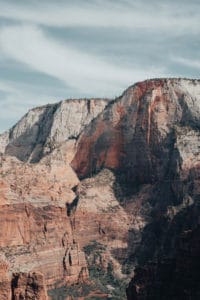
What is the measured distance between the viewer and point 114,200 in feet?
533

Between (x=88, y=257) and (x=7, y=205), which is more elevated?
(x=7, y=205)

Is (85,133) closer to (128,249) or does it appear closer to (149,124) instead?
(149,124)

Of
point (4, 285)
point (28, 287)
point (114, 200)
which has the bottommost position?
point (28, 287)

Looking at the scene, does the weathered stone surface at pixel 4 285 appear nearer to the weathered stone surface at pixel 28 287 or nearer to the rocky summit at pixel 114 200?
the weathered stone surface at pixel 28 287

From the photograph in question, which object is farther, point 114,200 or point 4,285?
point 114,200

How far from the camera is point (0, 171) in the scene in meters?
137

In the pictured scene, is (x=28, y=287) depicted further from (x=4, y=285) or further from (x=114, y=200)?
(x=114, y=200)

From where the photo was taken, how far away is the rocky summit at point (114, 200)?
407 feet

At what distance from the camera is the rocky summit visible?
4887 inches

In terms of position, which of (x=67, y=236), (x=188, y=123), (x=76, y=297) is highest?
(x=188, y=123)

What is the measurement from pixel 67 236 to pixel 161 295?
57985 millimetres

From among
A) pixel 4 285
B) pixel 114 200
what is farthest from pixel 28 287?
pixel 114 200

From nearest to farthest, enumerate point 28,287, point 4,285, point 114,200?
point 4,285
point 28,287
point 114,200

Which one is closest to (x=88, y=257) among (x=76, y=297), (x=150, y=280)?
(x=76, y=297)
